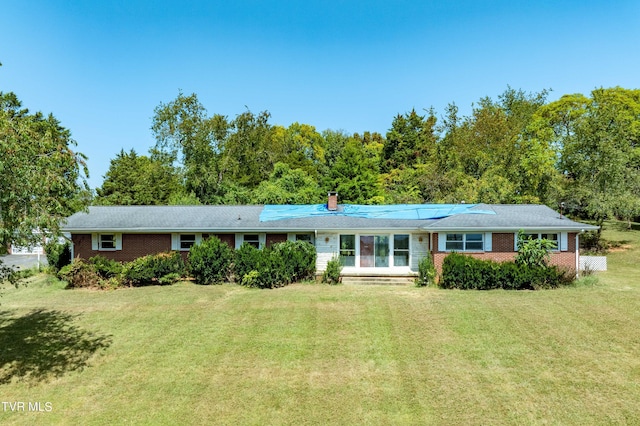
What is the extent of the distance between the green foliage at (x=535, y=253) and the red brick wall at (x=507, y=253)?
64 cm

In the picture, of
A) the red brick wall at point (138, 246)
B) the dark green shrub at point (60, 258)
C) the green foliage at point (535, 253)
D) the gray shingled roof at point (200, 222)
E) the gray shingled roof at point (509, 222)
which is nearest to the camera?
the green foliage at point (535, 253)

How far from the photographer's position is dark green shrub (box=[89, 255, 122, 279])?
778 inches

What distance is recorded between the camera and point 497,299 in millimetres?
16188

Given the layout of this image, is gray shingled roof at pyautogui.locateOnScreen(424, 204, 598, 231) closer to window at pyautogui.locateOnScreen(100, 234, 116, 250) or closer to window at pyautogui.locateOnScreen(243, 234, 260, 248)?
window at pyautogui.locateOnScreen(243, 234, 260, 248)

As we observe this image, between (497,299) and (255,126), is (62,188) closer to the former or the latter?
(497,299)

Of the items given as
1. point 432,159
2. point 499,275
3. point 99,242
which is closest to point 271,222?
point 99,242

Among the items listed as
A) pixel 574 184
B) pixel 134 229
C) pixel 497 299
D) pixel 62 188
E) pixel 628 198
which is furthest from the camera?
pixel 574 184

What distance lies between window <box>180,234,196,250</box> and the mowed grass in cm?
452

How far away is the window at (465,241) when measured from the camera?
19734 mm

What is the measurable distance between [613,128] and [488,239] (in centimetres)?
1820

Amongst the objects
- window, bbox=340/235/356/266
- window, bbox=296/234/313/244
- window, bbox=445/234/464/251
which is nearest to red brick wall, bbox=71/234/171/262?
window, bbox=296/234/313/244

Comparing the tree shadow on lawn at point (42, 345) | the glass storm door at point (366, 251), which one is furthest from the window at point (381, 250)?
the tree shadow on lawn at point (42, 345)

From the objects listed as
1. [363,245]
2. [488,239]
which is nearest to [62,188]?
[363,245]

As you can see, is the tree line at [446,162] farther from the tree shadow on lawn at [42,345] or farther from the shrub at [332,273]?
the tree shadow on lawn at [42,345]
